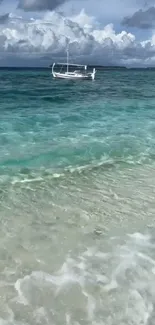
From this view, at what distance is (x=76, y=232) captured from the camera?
475 inches

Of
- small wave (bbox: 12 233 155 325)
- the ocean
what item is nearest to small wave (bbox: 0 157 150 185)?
the ocean

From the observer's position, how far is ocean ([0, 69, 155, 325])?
28.7ft

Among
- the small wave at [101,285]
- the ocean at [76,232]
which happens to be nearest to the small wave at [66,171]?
the ocean at [76,232]

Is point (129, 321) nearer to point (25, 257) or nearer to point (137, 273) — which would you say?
point (137, 273)

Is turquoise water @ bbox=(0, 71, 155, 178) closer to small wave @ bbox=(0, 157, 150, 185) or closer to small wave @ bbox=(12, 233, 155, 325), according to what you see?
small wave @ bbox=(0, 157, 150, 185)

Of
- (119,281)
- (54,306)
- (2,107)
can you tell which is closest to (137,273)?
(119,281)

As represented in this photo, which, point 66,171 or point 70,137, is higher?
point 66,171

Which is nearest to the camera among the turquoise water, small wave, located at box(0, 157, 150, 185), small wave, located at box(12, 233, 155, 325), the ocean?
small wave, located at box(12, 233, 155, 325)

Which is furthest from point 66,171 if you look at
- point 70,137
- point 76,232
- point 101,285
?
point 101,285

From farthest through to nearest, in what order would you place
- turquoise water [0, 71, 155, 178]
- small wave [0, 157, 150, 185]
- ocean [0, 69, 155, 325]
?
turquoise water [0, 71, 155, 178] < small wave [0, 157, 150, 185] < ocean [0, 69, 155, 325]

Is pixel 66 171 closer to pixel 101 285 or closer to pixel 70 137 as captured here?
pixel 70 137

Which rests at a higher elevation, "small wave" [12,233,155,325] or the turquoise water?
"small wave" [12,233,155,325]

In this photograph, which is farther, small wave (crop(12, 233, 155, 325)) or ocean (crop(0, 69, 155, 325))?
ocean (crop(0, 69, 155, 325))

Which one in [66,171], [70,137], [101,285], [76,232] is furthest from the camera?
[70,137]
